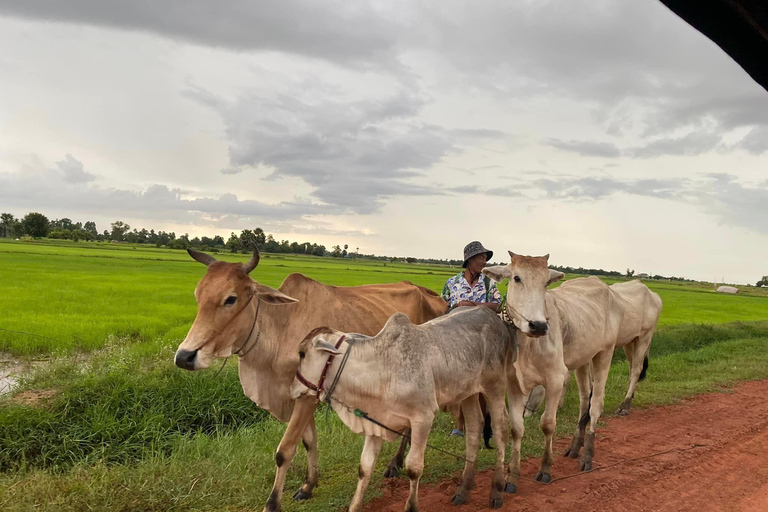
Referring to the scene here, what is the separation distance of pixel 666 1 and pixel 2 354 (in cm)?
1225

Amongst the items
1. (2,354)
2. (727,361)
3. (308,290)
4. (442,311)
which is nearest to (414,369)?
(308,290)

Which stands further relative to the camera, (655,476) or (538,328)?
Result: (655,476)

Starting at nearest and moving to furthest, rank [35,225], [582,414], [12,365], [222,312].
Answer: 1. [222,312]
2. [582,414]
3. [12,365]
4. [35,225]

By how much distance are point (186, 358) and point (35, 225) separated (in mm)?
90772

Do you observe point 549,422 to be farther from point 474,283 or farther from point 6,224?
point 6,224

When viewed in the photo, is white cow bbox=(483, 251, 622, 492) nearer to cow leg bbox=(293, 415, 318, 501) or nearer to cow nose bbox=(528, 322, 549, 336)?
cow nose bbox=(528, 322, 549, 336)

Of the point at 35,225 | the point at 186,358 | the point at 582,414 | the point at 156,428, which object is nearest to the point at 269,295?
the point at 186,358

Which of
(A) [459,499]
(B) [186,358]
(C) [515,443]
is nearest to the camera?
(B) [186,358]

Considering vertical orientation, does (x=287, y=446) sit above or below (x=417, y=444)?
below

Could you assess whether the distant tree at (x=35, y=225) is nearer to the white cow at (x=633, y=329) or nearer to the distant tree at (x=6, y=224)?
the distant tree at (x=6, y=224)

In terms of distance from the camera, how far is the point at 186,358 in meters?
3.69

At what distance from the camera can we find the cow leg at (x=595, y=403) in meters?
5.40

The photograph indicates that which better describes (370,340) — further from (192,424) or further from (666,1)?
(192,424)

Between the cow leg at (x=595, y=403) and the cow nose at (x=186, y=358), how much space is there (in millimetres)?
3884
